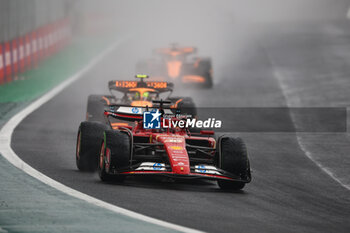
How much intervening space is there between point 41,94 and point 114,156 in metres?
13.5

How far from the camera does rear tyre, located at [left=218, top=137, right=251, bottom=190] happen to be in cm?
1210

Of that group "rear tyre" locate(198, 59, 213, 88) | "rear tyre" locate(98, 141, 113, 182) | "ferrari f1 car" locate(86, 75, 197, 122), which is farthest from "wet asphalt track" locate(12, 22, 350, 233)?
"rear tyre" locate(198, 59, 213, 88)

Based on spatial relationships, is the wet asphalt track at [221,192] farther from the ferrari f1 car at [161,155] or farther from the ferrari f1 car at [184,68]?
the ferrari f1 car at [184,68]

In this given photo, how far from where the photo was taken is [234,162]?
12141 millimetres

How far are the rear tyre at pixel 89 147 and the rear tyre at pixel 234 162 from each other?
2016 millimetres

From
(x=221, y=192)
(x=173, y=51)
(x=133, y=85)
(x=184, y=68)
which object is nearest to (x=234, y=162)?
(x=221, y=192)

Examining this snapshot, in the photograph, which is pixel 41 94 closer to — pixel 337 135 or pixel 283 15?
pixel 337 135

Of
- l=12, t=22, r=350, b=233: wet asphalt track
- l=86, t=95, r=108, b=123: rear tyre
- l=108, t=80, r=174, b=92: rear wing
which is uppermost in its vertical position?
l=108, t=80, r=174, b=92: rear wing

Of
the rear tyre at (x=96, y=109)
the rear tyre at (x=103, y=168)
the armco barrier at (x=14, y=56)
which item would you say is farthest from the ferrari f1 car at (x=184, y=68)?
the rear tyre at (x=103, y=168)

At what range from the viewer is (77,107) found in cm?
2298

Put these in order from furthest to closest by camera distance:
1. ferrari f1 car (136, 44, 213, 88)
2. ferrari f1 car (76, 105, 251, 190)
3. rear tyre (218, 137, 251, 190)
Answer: ferrari f1 car (136, 44, 213, 88) < rear tyre (218, 137, 251, 190) < ferrari f1 car (76, 105, 251, 190)

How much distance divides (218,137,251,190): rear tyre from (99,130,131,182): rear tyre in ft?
4.42

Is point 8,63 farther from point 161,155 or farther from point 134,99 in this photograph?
point 161,155

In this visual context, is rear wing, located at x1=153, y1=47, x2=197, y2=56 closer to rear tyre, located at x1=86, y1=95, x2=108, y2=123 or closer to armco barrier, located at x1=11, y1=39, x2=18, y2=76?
armco barrier, located at x1=11, y1=39, x2=18, y2=76
